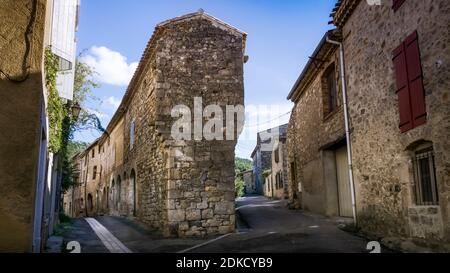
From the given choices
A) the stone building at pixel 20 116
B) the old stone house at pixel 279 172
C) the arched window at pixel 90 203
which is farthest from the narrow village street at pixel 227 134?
the arched window at pixel 90 203

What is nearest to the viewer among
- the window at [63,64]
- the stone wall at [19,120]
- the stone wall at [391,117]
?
the stone wall at [19,120]

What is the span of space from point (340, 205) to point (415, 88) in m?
6.15

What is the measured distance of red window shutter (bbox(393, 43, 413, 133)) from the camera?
6.67m

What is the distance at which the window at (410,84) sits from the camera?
20.7 feet

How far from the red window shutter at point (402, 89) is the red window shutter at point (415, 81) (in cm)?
13

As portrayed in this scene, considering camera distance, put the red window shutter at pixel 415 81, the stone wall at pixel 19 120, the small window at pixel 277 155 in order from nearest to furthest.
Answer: the stone wall at pixel 19 120 < the red window shutter at pixel 415 81 < the small window at pixel 277 155

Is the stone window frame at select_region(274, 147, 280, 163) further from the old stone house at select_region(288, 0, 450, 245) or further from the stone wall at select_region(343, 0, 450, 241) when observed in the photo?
the stone wall at select_region(343, 0, 450, 241)

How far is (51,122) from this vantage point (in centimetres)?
781

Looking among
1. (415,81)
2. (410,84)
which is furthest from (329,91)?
(415,81)

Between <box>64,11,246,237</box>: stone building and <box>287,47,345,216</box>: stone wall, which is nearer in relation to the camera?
<box>64,11,246,237</box>: stone building

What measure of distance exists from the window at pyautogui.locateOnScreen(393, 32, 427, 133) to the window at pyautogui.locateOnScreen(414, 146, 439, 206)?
512 millimetres

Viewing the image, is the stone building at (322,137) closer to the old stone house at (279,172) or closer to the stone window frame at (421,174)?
the stone window frame at (421,174)

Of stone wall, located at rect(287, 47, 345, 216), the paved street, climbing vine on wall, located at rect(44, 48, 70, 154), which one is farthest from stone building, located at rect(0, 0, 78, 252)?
stone wall, located at rect(287, 47, 345, 216)

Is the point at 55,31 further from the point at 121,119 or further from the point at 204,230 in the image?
the point at 121,119
